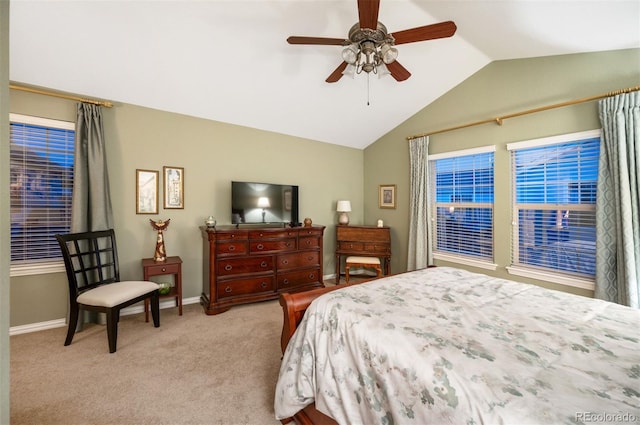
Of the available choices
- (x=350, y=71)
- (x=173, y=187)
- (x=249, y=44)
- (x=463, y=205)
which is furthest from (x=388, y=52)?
(x=173, y=187)

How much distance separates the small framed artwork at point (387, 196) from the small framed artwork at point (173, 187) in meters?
3.29

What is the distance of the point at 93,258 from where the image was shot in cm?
Answer: 285

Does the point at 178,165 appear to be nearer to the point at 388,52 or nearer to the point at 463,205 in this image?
the point at 388,52

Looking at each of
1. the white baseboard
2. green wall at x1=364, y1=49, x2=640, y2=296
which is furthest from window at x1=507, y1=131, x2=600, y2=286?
the white baseboard

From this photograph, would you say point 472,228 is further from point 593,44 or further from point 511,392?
point 511,392

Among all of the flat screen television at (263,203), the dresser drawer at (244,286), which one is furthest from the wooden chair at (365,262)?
the dresser drawer at (244,286)

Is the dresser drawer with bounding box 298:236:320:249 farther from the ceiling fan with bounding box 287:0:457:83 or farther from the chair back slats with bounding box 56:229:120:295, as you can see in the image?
the ceiling fan with bounding box 287:0:457:83

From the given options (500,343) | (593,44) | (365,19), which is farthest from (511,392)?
(593,44)

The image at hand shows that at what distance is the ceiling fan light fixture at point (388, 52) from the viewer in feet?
6.27

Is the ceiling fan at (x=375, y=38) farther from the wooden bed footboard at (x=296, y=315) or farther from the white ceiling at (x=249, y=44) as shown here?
the wooden bed footboard at (x=296, y=315)

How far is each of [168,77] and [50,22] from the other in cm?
91

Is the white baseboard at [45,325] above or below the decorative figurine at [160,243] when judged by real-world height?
below

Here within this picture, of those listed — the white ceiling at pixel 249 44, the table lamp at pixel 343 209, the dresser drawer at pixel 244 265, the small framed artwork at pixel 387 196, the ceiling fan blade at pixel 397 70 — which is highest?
the white ceiling at pixel 249 44

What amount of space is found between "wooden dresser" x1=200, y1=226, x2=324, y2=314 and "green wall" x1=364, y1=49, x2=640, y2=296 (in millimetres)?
1702
